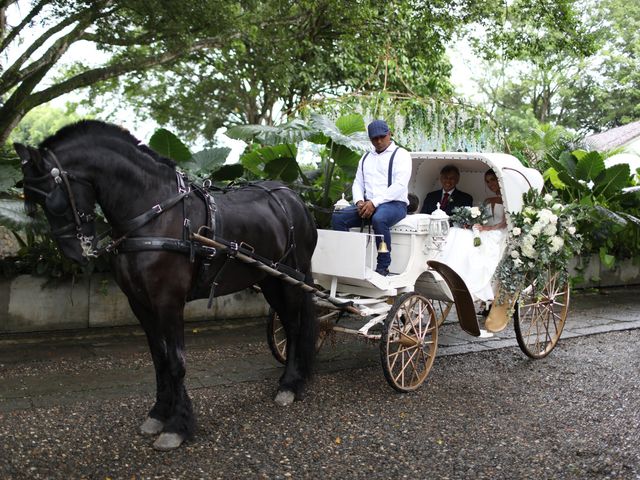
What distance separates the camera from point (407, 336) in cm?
523

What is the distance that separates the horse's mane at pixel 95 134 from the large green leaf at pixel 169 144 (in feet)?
8.24

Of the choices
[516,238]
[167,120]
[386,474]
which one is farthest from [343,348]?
[167,120]

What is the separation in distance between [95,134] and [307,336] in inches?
90.3

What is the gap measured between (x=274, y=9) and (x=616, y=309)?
30.4 feet

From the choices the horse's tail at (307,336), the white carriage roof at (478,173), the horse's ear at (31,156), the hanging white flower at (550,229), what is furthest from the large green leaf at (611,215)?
the horse's ear at (31,156)

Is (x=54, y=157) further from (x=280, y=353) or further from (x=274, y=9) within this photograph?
(x=274, y=9)

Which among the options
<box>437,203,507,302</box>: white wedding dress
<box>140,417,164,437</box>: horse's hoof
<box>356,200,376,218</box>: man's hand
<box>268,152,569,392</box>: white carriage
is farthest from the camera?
<box>437,203,507,302</box>: white wedding dress

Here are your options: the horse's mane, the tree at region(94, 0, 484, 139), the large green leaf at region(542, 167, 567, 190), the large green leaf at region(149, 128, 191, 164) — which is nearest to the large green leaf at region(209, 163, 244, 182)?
the large green leaf at region(149, 128, 191, 164)

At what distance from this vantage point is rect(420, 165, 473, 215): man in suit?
6578mm

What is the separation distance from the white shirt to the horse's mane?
2034 mm

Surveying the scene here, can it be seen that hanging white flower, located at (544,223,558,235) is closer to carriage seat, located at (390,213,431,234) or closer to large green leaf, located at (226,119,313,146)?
carriage seat, located at (390,213,431,234)

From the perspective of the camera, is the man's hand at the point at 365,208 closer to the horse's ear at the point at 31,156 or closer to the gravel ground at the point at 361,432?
the gravel ground at the point at 361,432

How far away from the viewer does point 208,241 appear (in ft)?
13.2

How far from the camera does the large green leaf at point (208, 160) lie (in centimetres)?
685
